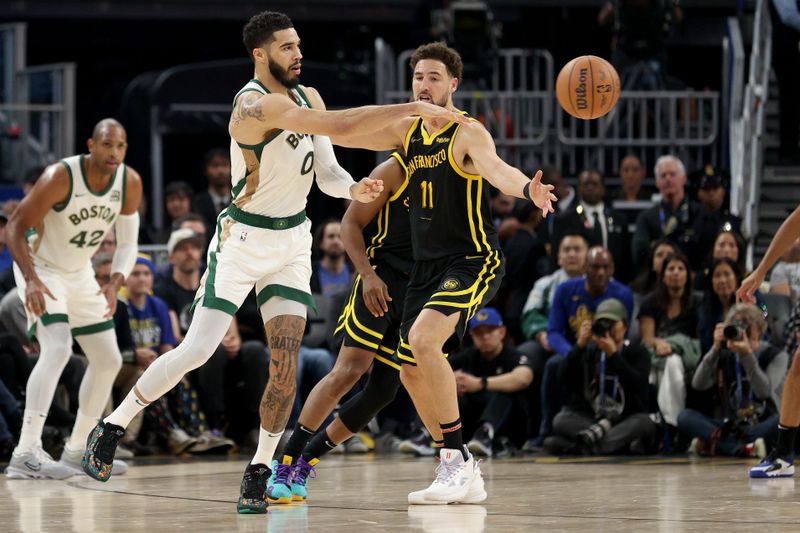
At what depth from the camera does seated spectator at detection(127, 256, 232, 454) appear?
11000 mm

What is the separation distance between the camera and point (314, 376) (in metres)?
11.4

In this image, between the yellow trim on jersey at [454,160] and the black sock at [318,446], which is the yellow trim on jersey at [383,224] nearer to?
the yellow trim on jersey at [454,160]

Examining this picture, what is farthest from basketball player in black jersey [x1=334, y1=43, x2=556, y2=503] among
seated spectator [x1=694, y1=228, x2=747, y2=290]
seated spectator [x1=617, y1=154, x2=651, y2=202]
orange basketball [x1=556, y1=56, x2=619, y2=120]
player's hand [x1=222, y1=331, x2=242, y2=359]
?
seated spectator [x1=617, y1=154, x2=651, y2=202]

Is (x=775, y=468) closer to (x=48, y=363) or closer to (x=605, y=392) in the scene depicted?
(x=605, y=392)

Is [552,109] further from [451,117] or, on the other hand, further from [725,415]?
[451,117]

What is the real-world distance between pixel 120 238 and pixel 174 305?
89.6 inches

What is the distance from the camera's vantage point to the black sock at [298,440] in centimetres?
720

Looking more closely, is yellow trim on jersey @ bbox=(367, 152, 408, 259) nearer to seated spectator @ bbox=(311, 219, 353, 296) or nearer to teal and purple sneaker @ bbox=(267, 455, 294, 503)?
teal and purple sneaker @ bbox=(267, 455, 294, 503)

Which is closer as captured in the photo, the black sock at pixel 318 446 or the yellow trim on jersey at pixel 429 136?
the yellow trim on jersey at pixel 429 136

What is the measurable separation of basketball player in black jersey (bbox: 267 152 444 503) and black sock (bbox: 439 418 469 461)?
0.35 meters

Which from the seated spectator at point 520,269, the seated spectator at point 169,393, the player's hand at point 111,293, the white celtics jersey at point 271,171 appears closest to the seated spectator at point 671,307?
the seated spectator at point 520,269

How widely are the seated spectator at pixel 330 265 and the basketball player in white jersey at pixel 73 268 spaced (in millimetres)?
3135

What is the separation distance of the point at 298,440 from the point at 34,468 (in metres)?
2.33

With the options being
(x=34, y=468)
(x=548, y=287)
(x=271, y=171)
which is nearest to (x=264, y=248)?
(x=271, y=171)
